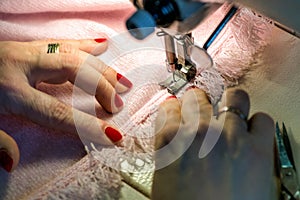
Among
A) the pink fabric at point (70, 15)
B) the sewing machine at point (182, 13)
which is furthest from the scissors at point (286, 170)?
the pink fabric at point (70, 15)

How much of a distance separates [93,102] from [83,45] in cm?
10

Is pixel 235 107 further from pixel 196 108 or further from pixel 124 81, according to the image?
pixel 124 81

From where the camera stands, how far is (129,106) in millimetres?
857

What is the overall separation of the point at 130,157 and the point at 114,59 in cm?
19

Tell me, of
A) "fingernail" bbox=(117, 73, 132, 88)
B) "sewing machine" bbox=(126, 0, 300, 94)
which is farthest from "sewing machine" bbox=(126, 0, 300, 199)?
"fingernail" bbox=(117, 73, 132, 88)

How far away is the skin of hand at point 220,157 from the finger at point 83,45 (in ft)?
0.65

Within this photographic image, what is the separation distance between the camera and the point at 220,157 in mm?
732

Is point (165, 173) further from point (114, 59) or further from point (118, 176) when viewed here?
point (114, 59)

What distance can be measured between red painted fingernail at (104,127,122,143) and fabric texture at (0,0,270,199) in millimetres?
12

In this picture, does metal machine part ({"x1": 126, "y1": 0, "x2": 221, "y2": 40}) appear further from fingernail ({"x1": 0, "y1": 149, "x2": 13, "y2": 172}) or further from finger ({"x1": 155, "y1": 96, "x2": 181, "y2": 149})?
fingernail ({"x1": 0, "y1": 149, "x2": 13, "y2": 172})

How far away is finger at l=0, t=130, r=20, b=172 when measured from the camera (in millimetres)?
782

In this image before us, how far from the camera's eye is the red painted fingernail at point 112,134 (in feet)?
2.63

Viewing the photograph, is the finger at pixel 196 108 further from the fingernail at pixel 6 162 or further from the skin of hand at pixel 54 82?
the fingernail at pixel 6 162

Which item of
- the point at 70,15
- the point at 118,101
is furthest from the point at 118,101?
the point at 70,15
